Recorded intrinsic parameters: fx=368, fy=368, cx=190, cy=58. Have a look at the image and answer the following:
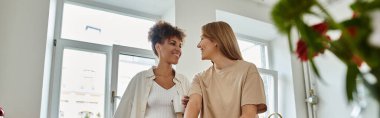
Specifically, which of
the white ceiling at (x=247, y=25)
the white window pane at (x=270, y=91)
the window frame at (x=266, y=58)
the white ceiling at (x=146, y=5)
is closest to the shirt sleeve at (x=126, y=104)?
the white ceiling at (x=146, y=5)

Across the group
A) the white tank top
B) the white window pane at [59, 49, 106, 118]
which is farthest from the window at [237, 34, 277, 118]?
the white tank top

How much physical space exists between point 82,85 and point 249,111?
5.32ft

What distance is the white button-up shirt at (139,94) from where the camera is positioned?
2080 millimetres

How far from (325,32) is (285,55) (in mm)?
3447

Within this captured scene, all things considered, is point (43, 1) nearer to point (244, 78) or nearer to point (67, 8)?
point (67, 8)

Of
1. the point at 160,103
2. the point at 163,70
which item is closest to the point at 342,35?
the point at 160,103

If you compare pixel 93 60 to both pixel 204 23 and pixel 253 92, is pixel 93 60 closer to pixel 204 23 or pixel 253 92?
pixel 204 23

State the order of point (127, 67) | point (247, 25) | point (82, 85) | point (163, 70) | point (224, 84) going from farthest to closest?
point (247, 25) → point (127, 67) → point (82, 85) → point (163, 70) → point (224, 84)

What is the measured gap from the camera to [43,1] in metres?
2.42

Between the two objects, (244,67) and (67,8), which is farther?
(67,8)

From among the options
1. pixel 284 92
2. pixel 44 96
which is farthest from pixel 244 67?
pixel 284 92

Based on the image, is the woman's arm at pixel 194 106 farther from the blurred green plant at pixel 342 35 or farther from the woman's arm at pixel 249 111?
the blurred green plant at pixel 342 35

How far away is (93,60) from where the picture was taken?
2830mm

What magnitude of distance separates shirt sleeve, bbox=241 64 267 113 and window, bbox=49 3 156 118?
1.43m
